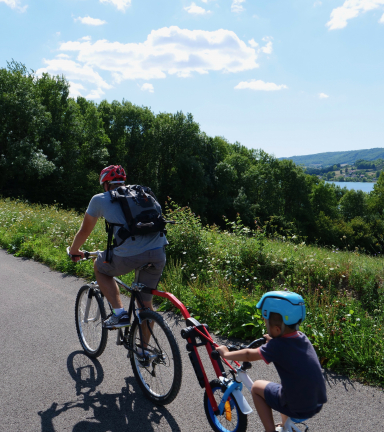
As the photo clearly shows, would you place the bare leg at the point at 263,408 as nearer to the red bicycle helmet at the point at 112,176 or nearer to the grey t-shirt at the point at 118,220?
the grey t-shirt at the point at 118,220

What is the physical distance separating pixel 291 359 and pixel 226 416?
95 cm

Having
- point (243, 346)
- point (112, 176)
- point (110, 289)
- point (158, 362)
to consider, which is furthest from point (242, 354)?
point (112, 176)

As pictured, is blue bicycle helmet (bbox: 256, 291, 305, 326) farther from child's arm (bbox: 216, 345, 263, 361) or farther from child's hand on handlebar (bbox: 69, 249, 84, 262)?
child's hand on handlebar (bbox: 69, 249, 84, 262)

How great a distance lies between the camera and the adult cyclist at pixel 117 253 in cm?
345

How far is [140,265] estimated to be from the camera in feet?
11.7

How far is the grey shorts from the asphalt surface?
1.02 metres

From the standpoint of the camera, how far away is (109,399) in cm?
349

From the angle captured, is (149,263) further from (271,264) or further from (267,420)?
(271,264)

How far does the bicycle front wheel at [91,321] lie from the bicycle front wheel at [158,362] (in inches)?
27.4

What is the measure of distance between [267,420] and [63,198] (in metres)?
38.1

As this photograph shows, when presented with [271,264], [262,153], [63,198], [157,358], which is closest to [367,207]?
[262,153]

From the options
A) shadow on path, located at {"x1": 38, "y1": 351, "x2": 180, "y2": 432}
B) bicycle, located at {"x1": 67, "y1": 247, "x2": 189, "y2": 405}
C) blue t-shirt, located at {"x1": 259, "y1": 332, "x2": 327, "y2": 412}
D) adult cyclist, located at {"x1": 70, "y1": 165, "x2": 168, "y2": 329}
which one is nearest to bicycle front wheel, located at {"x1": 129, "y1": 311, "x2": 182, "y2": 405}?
bicycle, located at {"x1": 67, "y1": 247, "x2": 189, "y2": 405}

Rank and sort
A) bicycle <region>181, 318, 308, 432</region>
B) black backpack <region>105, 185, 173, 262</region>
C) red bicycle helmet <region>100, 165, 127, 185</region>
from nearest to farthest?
bicycle <region>181, 318, 308, 432</region> → black backpack <region>105, 185, 173, 262</region> → red bicycle helmet <region>100, 165, 127, 185</region>

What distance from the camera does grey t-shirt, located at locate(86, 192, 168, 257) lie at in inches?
135
